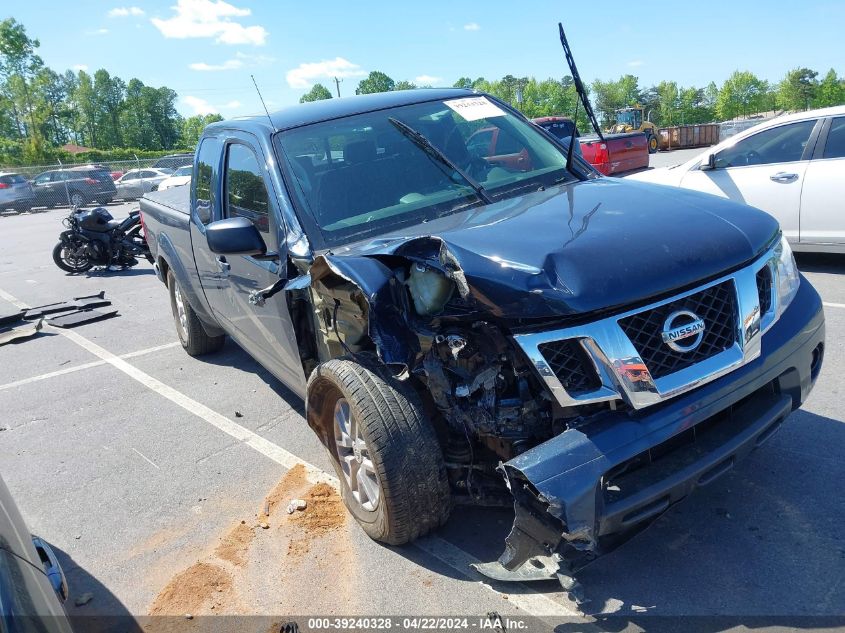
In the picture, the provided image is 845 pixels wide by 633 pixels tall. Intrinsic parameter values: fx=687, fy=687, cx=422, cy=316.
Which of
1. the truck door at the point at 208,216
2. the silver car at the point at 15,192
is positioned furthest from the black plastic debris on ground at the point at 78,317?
the silver car at the point at 15,192

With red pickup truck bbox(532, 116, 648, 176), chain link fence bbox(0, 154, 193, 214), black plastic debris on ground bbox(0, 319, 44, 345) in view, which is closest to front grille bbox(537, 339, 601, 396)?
black plastic debris on ground bbox(0, 319, 44, 345)

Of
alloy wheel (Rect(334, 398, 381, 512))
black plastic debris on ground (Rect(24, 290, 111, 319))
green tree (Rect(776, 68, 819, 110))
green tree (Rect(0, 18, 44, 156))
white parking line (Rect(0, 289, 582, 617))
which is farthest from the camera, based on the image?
green tree (Rect(776, 68, 819, 110))

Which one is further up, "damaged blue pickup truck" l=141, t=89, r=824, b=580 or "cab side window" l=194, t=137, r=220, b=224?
"cab side window" l=194, t=137, r=220, b=224

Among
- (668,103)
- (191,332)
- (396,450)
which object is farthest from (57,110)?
(396,450)

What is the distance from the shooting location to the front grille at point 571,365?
7.88 ft

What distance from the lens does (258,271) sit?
12.5 ft

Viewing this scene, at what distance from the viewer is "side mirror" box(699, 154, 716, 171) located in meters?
7.56

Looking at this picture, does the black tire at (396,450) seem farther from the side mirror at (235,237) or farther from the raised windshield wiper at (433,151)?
the raised windshield wiper at (433,151)

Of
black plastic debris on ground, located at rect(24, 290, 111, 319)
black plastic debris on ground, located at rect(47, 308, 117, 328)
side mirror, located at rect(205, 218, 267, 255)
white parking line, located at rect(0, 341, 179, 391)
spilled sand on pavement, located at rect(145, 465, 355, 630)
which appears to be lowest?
spilled sand on pavement, located at rect(145, 465, 355, 630)

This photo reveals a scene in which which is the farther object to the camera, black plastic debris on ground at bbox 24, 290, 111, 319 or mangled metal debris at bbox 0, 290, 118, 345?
black plastic debris on ground at bbox 24, 290, 111, 319

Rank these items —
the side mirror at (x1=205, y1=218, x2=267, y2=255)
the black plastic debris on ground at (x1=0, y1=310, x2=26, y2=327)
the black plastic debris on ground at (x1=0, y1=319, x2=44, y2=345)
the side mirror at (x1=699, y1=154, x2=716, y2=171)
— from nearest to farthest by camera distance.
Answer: the side mirror at (x1=205, y1=218, x2=267, y2=255), the side mirror at (x1=699, y1=154, x2=716, y2=171), the black plastic debris on ground at (x1=0, y1=319, x2=44, y2=345), the black plastic debris on ground at (x1=0, y1=310, x2=26, y2=327)

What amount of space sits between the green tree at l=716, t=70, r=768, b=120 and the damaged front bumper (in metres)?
88.3

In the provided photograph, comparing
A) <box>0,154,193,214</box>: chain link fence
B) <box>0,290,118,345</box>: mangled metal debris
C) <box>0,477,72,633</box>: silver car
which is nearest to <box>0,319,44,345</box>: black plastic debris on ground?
<box>0,290,118,345</box>: mangled metal debris

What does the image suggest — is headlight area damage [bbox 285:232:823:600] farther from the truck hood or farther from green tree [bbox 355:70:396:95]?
green tree [bbox 355:70:396:95]
